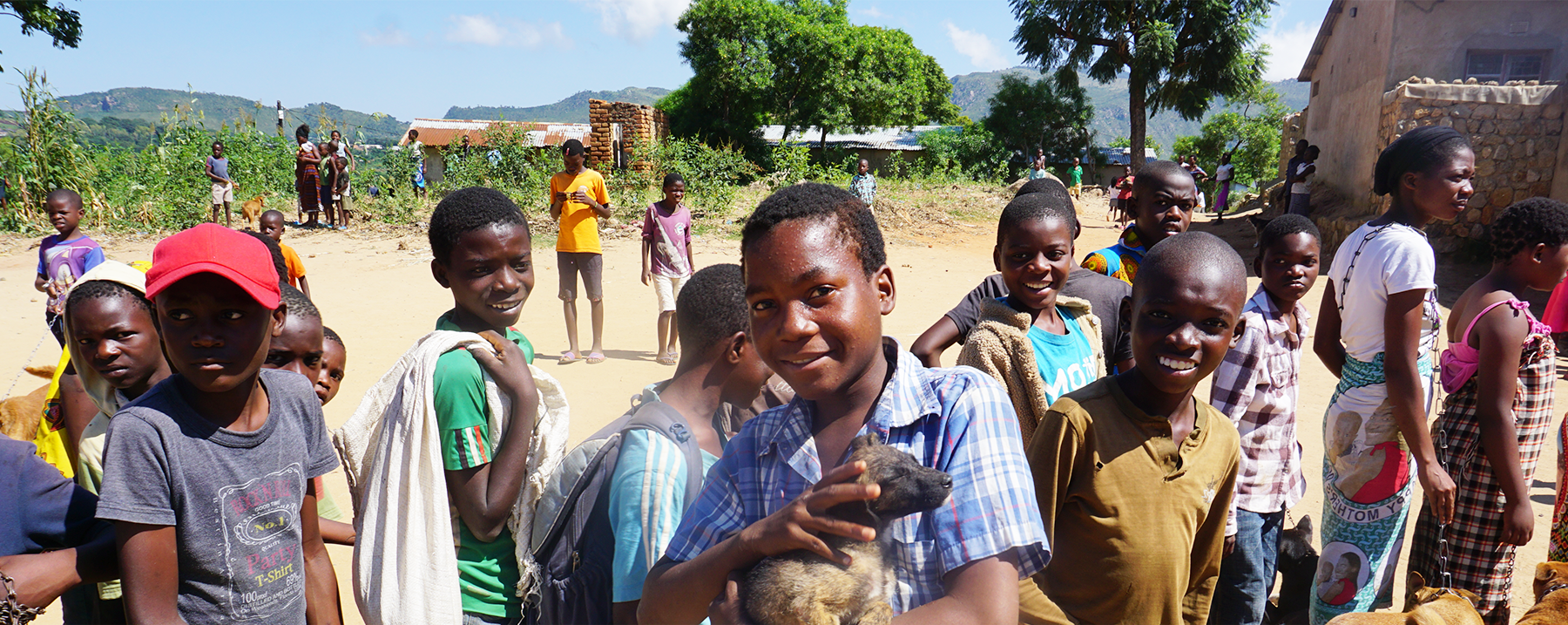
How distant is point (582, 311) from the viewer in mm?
9445

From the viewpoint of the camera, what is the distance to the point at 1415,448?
8.17 feet

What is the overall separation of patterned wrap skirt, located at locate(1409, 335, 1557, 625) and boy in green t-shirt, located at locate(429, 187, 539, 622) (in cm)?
304

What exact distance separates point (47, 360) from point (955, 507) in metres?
9.38

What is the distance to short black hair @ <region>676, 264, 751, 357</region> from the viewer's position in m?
1.97

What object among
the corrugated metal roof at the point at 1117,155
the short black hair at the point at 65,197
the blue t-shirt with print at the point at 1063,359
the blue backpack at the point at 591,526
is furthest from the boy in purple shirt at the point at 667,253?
the corrugated metal roof at the point at 1117,155

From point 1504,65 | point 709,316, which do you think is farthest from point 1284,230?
point 1504,65

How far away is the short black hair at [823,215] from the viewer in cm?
129

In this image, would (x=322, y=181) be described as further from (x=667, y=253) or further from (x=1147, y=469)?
(x=1147, y=469)

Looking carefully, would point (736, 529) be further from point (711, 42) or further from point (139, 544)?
point (711, 42)

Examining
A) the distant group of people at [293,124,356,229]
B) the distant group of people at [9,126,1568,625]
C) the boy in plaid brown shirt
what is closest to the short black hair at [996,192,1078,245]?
the distant group of people at [9,126,1568,625]

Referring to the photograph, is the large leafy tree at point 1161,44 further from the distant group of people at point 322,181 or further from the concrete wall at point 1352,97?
the distant group of people at point 322,181

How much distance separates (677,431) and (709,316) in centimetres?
42

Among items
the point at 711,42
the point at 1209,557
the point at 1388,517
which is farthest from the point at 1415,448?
the point at 711,42

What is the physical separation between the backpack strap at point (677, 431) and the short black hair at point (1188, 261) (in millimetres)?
1116
